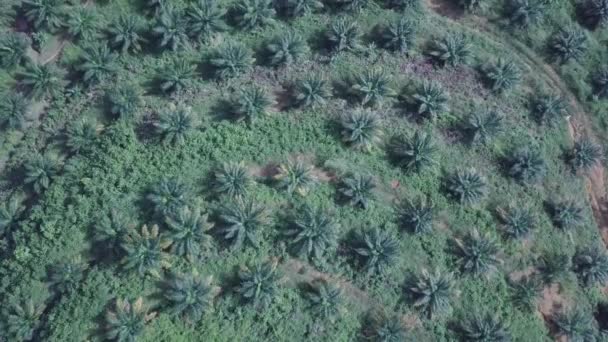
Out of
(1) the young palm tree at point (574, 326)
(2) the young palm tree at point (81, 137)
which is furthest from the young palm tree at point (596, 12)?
(2) the young palm tree at point (81, 137)

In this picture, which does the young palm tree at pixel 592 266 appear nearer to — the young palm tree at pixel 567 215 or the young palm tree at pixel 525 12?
the young palm tree at pixel 567 215

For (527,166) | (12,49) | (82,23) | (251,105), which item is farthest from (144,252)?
(527,166)

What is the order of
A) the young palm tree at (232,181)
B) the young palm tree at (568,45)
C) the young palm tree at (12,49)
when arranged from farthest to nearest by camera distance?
the young palm tree at (568,45) → the young palm tree at (12,49) → the young palm tree at (232,181)

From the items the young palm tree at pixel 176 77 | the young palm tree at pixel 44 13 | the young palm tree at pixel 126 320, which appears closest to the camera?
the young palm tree at pixel 126 320

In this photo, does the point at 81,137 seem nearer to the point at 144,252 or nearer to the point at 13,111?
the point at 13,111

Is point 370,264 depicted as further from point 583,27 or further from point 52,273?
point 583,27
